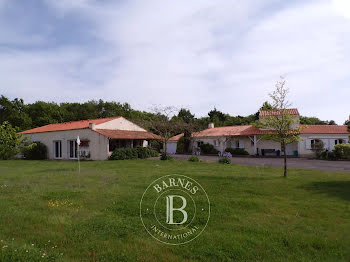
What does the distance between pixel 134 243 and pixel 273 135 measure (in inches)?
404

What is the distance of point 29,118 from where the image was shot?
4766 centimetres

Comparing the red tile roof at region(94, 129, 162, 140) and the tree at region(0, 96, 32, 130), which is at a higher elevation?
the tree at region(0, 96, 32, 130)

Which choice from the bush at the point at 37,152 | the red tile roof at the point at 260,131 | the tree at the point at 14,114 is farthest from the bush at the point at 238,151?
the tree at the point at 14,114

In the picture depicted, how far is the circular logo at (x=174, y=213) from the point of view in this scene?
5.39 meters

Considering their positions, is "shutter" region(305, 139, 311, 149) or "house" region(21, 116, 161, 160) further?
"shutter" region(305, 139, 311, 149)

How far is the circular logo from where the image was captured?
5395mm

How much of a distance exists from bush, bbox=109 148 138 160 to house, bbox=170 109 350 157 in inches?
491

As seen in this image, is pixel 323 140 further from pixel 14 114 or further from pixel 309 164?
pixel 14 114

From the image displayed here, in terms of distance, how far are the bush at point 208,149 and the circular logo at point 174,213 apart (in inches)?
1034

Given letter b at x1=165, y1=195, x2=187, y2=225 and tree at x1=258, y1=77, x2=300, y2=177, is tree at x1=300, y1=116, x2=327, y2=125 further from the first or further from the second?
letter b at x1=165, y1=195, x2=187, y2=225

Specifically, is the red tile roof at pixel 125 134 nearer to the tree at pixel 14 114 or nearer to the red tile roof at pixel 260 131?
the red tile roof at pixel 260 131

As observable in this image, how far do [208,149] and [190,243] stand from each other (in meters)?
31.2

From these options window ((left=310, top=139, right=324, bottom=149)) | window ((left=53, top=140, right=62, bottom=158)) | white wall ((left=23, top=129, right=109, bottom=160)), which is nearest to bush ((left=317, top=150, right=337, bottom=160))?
window ((left=310, top=139, right=324, bottom=149))

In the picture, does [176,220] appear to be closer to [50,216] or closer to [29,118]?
[50,216]
